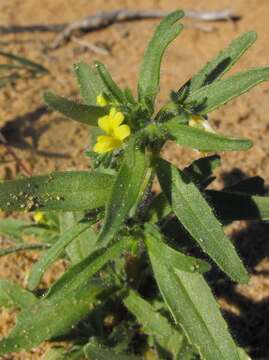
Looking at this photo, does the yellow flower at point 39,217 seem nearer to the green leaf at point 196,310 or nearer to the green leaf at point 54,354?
the green leaf at point 54,354

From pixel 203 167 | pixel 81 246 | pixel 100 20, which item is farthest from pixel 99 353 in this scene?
pixel 100 20

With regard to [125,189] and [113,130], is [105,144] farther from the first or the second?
[125,189]

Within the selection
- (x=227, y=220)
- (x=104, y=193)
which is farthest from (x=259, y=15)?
(x=104, y=193)

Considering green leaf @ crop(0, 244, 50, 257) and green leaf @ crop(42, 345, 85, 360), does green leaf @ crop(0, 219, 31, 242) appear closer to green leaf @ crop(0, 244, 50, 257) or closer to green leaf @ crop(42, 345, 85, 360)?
green leaf @ crop(0, 244, 50, 257)

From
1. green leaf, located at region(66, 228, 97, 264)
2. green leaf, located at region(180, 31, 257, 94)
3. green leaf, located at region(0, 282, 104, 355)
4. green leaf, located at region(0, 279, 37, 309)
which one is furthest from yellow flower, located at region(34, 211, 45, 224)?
green leaf, located at region(180, 31, 257, 94)

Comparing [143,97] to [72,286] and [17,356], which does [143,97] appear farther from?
[17,356]
